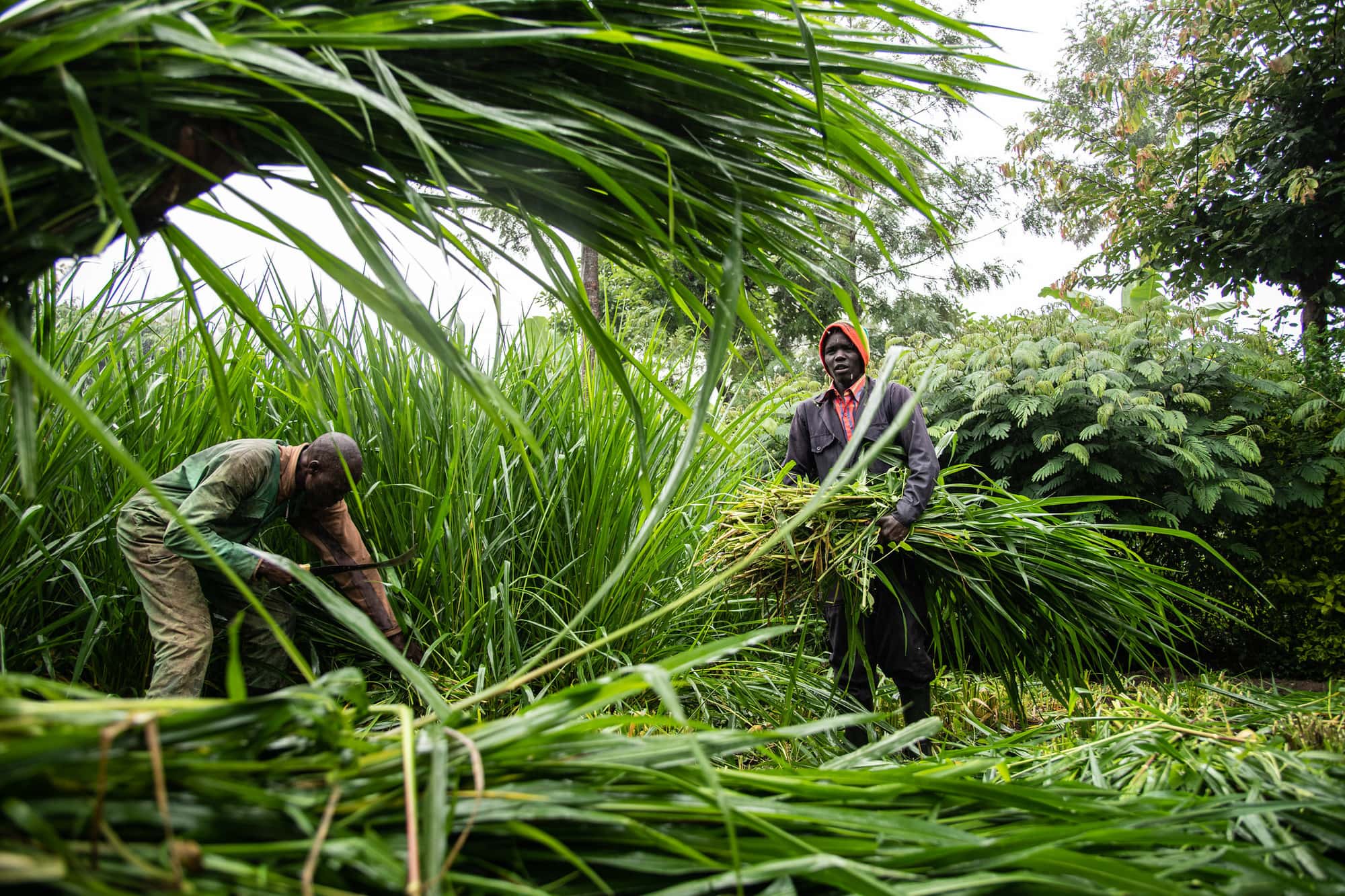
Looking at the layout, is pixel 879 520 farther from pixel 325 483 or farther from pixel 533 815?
pixel 533 815

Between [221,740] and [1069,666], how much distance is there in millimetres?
2660

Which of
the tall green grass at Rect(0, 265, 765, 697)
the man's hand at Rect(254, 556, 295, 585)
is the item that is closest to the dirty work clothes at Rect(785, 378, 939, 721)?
the tall green grass at Rect(0, 265, 765, 697)

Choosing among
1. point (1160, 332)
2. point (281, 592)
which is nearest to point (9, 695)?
point (281, 592)

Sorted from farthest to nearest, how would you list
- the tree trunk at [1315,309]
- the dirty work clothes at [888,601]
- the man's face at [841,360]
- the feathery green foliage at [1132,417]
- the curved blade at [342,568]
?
the tree trunk at [1315,309] → the feathery green foliage at [1132,417] → the man's face at [841,360] → the dirty work clothes at [888,601] → the curved blade at [342,568]

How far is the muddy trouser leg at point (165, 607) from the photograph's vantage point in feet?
8.61

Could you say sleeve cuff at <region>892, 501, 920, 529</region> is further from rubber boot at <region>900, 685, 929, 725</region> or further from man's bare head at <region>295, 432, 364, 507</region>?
man's bare head at <region>295, 432, 364, 507</region>

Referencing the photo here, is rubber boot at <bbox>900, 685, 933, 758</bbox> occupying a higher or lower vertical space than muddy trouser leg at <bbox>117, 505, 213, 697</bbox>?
lower

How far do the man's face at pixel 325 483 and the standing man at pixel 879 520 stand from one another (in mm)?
1670

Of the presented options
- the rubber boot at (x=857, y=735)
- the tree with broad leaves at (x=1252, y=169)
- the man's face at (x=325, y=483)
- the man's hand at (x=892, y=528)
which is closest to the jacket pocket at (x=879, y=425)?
the man's hand at (x=892, y=528)

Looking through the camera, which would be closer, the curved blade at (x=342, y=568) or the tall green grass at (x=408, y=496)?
the curved blade at (x=342, y=568)

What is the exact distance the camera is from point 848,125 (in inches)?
35.3

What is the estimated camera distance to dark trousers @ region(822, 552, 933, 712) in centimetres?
309

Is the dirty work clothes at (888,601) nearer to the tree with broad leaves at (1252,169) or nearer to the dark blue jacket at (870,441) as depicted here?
the dark blue jacket at (870,441)

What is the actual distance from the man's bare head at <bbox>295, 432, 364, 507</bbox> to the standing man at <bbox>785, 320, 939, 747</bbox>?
1.63 metres
